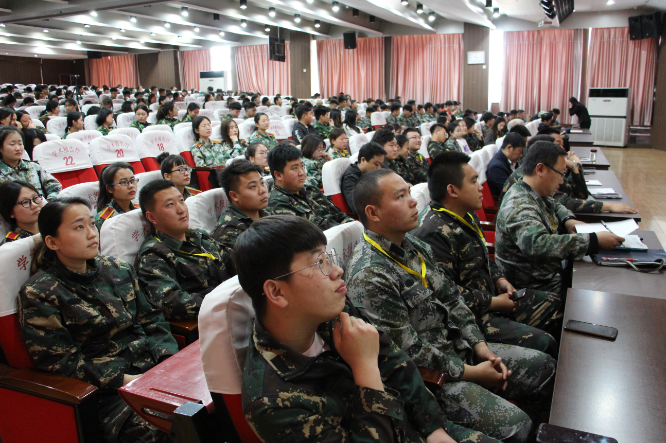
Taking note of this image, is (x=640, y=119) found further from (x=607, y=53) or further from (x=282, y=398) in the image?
(x=282, y=398)

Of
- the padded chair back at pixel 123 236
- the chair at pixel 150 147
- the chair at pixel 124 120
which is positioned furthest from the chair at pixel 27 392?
the chair at pixel 124 120

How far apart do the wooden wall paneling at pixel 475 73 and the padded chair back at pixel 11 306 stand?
13921 mm

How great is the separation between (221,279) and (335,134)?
3.17 meters

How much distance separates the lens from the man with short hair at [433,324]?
146 centimetres

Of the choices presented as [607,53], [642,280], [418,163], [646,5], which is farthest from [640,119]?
[642,280]

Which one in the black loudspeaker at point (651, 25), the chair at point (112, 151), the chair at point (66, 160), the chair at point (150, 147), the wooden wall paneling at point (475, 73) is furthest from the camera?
the wooden wall paneling at point (475, 73)

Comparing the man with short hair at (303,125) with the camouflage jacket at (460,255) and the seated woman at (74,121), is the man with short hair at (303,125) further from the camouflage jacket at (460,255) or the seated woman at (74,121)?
the camouflage jacket at (460,255)

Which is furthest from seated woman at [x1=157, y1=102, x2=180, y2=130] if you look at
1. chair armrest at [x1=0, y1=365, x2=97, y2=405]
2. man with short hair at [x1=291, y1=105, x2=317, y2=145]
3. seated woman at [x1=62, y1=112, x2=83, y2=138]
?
chair armrest at [x1=0, y1=365, x2=97, y2=405]

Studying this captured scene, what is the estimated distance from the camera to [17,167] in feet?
11.6

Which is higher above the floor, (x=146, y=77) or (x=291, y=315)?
(x=146, y=77)

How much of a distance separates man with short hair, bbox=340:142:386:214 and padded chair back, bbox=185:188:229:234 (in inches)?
45.9

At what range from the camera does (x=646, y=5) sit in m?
10.9

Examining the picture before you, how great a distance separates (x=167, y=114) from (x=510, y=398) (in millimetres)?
7173

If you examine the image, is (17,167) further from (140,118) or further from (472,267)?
(140,118)
